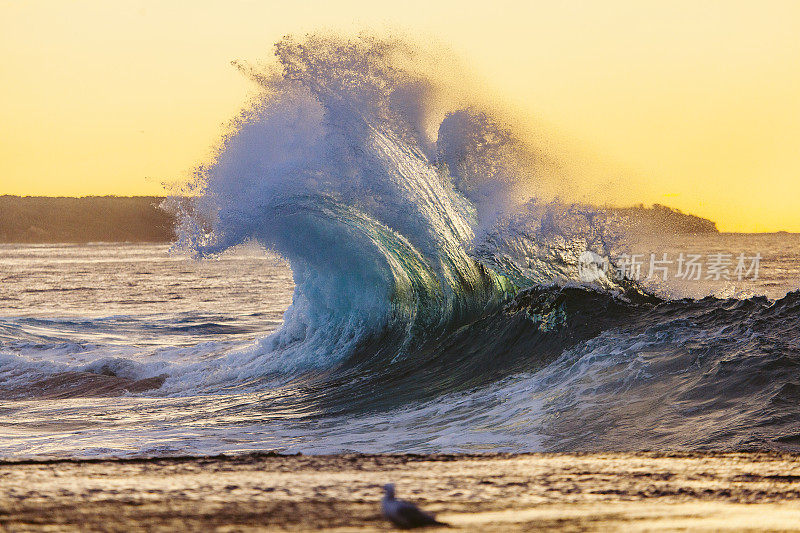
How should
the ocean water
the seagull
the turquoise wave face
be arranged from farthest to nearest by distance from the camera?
the turquoise wave face, the ocean water, the seagull

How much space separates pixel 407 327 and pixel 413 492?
9.50m

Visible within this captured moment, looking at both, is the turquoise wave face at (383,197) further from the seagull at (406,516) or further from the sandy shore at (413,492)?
the seagull at (406,516)

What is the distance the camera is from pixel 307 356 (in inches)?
477

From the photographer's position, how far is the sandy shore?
2.01 metres

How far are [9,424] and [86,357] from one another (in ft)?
21.1

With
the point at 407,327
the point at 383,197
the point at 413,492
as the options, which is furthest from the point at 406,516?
the point at 383,197

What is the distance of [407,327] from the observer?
38.8 ft

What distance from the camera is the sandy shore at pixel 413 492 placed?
201 cm

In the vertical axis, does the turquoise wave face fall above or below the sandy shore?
above

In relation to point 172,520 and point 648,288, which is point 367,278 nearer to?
point 648,288

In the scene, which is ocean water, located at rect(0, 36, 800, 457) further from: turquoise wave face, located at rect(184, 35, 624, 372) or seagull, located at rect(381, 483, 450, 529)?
seagull, located at rect(381, 483, 450, 529)

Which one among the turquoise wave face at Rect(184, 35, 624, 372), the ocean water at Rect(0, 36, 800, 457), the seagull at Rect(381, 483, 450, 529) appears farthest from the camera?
the turquoise wave face at Rect(184, 35, 624, 372)

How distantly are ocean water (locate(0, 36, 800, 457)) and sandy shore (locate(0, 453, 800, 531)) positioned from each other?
226cm

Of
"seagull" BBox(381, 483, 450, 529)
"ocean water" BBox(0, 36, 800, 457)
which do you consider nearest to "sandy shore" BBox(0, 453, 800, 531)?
"seagull" BBox(381, 483, 450, 529)
